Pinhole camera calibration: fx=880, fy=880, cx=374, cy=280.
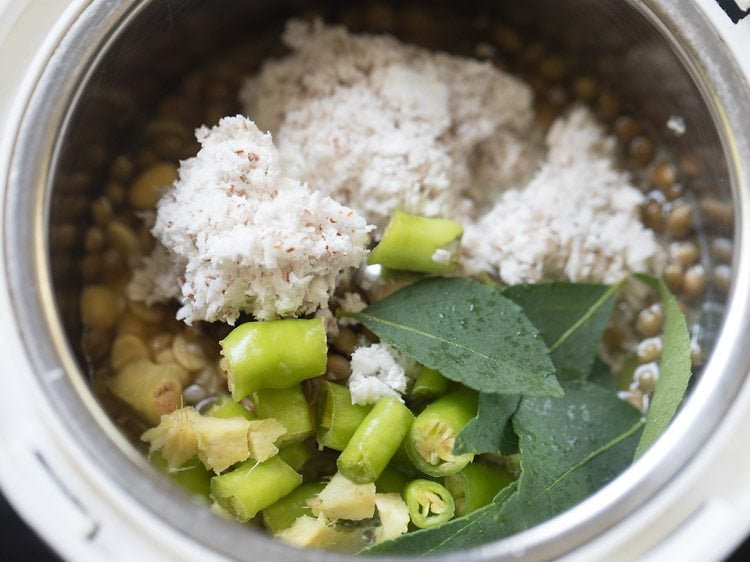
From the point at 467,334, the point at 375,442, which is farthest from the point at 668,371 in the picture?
the point at 375,442

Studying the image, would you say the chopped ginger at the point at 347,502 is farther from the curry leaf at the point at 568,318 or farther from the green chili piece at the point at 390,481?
the curry leaf at the point at 568,318

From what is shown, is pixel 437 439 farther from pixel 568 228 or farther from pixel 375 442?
pixel 568 228

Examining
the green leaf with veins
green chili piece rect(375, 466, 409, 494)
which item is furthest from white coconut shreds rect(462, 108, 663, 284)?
green chili piece rect(375, 466, 409, 494)

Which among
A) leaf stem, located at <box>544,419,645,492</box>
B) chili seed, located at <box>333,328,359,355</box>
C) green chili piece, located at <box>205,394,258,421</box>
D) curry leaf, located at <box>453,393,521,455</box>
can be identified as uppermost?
leaf stem, located at <box>544,419,645,492</box>

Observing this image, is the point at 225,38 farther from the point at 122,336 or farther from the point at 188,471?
the point at 188,471

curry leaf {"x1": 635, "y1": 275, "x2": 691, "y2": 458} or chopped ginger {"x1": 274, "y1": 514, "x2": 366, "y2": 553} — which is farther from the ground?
curry leaf {"x1": 635, "y1": 275, "x2": 691, "y2": 458}

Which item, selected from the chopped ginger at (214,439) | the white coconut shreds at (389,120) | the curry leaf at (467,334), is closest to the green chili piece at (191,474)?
the chopped ginger at (214,439)

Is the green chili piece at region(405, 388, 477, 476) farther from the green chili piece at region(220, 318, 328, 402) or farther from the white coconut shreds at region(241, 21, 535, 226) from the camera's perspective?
the white coconut shreds at region(241, 21, 535, 226)
